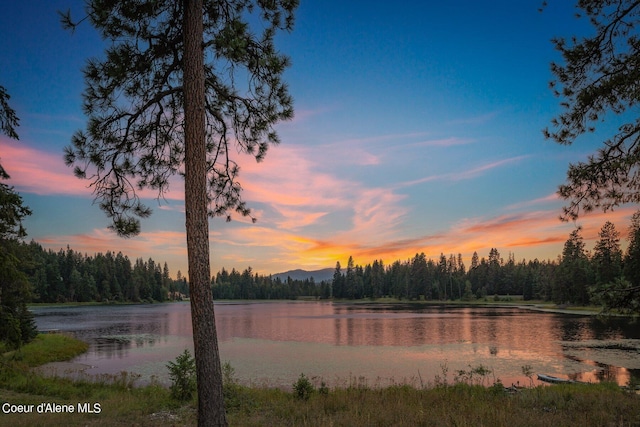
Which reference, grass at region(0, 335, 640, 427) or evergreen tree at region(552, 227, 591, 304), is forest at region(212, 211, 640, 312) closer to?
evergreen tree at region(552, 227, 591, 304)

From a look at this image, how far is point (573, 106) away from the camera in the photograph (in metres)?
7.94

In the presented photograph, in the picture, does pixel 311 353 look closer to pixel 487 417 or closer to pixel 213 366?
pixel 487 417

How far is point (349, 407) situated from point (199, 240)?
6931 millimetres

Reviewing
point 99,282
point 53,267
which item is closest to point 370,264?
point 99,282

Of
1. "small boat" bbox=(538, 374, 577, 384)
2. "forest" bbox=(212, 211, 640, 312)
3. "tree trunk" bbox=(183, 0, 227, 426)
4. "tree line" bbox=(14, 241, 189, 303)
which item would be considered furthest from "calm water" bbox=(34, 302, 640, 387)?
"tree line" bbox=(14, 241, 189, 303)

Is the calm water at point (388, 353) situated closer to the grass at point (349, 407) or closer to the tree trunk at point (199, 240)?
the grass at point (349, 407)

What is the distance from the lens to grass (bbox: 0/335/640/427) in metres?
8.95

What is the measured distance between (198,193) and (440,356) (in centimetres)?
2382

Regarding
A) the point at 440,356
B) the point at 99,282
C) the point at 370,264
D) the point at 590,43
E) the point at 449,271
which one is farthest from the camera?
the point at 370,264

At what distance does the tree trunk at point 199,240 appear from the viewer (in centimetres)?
643

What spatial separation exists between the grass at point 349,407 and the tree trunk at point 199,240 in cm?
312

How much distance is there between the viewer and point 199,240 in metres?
6.55

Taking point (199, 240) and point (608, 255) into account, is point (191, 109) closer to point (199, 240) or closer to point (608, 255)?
point (199, 240)

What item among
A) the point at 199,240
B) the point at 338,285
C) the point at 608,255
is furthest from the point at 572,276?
the point at 338,285
